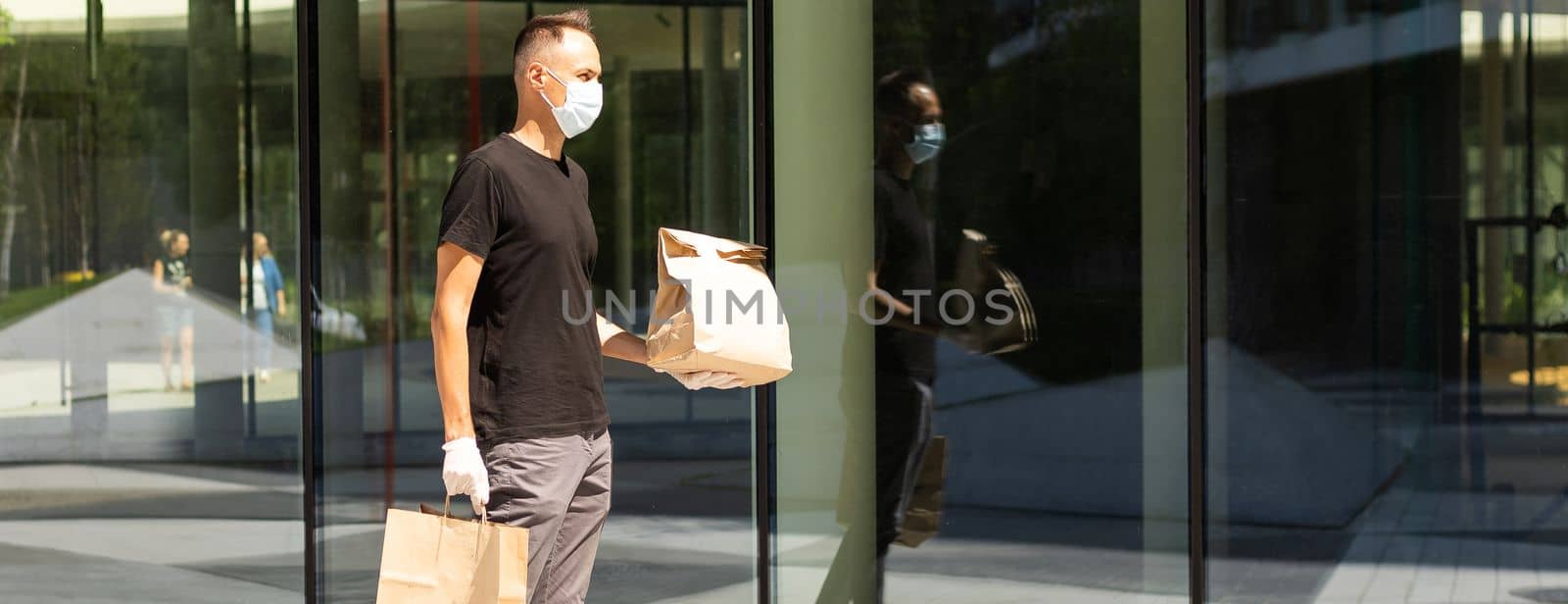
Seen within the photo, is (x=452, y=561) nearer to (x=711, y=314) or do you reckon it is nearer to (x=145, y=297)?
(x=711, y=314)

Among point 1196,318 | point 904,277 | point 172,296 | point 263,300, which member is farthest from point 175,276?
point 1196,318

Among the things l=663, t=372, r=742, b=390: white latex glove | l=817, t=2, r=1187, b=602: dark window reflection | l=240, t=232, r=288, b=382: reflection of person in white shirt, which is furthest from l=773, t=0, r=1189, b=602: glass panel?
l=663, t=372, r=742, b=390: white latex glove

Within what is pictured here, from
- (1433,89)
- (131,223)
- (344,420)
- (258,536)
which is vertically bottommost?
(258,536)

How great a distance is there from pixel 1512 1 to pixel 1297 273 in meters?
1.18

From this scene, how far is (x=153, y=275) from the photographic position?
5695mm

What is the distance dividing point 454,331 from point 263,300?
276 cm

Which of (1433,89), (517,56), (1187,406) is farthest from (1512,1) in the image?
(517,56)

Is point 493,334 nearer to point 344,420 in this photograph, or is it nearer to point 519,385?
point 519,385

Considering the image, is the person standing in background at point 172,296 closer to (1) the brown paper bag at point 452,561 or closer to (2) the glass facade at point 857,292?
(2) the glass facade at point 857,292

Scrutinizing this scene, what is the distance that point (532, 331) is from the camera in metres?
3.44

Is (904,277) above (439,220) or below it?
below

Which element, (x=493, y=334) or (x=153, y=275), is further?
(x=153, y=275)

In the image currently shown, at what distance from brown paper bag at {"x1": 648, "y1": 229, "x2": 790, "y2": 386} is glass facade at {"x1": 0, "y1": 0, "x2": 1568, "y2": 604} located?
2.11 meters

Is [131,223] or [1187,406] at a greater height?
[131,223]
